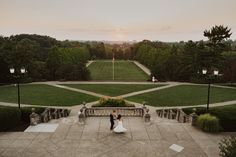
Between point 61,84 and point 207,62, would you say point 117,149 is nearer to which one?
point 61,84

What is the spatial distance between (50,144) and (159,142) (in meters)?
6.01

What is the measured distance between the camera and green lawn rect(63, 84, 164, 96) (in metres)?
40.0

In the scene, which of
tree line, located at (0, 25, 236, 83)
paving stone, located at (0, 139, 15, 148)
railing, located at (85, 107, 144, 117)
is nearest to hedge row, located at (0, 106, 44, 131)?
paving stone, located at (0, 139, 15, 148)

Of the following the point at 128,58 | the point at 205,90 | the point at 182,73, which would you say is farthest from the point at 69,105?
the point at 128,58

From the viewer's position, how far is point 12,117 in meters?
19.5

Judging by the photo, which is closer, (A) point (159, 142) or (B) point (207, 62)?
(A) point (159, 142)

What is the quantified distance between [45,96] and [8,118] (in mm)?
17879

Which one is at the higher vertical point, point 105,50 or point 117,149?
point 105,50

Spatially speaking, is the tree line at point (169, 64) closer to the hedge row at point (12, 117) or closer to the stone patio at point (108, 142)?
the hedge row at point (12, 117)

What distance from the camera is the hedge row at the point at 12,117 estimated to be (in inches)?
733

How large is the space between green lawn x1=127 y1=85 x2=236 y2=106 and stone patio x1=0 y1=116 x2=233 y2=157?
570 inches

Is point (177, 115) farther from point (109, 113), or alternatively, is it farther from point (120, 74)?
point (120, 74)

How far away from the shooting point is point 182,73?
176 ft

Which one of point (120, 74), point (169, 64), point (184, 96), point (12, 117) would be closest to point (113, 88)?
point (184, 96)
